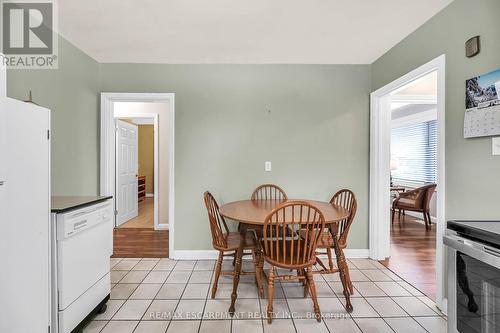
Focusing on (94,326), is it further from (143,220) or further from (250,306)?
(143,220)

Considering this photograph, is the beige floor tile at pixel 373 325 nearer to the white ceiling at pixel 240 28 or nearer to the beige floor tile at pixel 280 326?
the beige floor tile at pixel 280 326

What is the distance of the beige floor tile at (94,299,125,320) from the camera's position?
75.5 inches

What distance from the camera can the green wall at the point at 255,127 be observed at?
9.97ft

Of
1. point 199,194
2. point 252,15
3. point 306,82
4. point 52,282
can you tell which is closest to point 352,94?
point 306,82

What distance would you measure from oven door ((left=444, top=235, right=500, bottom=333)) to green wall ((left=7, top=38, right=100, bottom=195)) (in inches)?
122

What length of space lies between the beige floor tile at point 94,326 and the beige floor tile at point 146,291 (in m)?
0.35

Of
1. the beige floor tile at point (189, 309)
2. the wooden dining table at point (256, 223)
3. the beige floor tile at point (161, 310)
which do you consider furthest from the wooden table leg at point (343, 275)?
the beige floor tile at point (161, 310)

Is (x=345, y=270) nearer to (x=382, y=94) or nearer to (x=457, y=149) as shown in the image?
(x=457, y=149)

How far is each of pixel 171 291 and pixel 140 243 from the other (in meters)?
1.61

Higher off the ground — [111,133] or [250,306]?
[111,133]

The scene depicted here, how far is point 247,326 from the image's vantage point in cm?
182

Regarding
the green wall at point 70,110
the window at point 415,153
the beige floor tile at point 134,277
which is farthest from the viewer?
the window at point 415,153

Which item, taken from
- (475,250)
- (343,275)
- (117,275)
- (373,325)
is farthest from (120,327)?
(475,250)

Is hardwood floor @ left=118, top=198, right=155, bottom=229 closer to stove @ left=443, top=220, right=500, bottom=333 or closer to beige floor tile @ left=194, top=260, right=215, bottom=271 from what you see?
beige floor tile @ left=194, top=260, right=215, bottom=271
